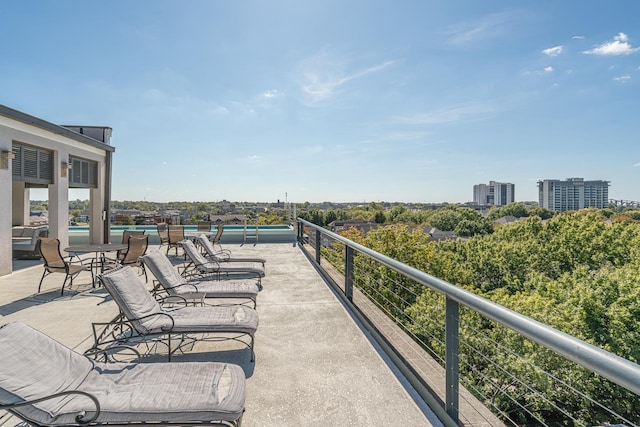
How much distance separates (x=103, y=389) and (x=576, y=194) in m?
131

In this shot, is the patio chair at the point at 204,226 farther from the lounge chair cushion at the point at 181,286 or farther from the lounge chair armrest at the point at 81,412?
the lounge chair armrest at the point at 81,412

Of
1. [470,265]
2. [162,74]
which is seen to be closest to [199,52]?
[162,74]

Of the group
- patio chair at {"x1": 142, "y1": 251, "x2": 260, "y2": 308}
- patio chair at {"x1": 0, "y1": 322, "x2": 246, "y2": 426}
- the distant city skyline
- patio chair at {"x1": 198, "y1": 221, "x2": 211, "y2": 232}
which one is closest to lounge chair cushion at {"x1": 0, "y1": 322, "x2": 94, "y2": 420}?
patio chair at {"x1": 0, "y1": 322, "x2": 246, "y2": 426}

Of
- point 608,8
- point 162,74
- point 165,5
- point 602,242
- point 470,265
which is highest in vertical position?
point 608,8

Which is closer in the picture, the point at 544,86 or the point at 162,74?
the point at 162,74

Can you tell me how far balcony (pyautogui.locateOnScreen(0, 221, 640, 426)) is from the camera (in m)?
1.81

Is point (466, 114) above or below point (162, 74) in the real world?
above

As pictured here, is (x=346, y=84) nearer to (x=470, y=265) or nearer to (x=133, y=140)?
(x=133, y=140)

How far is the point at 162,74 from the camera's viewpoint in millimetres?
10883

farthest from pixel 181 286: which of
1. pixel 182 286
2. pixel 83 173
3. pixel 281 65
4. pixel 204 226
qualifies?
pixel 281 65

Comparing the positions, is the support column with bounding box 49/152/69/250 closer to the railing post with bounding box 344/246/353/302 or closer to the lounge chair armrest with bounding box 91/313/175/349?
the lounge chair armrest with bounding box 91/313/175/349

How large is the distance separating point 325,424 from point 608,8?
23398 millimetres

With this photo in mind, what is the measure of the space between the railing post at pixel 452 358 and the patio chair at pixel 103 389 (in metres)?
1.24

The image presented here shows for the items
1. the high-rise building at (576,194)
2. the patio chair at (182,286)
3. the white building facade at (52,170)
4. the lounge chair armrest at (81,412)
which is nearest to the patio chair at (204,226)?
the white building facade at (52,170)
